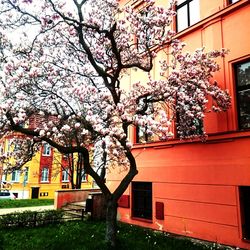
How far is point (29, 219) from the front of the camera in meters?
12.6

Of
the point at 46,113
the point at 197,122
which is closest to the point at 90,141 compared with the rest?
the point at 46,113

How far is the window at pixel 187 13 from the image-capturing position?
11.8 metres

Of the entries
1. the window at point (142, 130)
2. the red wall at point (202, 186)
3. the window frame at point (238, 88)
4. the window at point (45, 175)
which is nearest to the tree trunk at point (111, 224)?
the window at point (142, 130)

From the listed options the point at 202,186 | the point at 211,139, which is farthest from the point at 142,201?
the point at 211,139

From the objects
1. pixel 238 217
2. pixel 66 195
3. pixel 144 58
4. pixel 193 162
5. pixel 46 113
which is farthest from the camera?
pixel 66 195

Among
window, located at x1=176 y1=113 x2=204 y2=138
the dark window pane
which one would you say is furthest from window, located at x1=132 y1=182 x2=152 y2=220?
the dark window pane

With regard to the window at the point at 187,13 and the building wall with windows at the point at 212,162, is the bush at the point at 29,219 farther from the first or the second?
the window at the point at 187,13

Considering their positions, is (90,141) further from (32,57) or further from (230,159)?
(230,159)

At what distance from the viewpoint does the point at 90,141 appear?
29.5 feet

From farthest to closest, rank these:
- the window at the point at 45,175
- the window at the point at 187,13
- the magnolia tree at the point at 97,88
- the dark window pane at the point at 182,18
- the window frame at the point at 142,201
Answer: the window at the point at 45,175
the dark window pane at the point at 182,18
the window frame at the point at 142,201
the window at the point at 187,13
the magnolia tree at the point at 97,88

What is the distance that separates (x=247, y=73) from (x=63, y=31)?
647 cm

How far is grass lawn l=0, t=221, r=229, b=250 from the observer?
339 inches

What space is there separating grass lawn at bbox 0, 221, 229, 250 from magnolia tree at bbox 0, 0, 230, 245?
864 millimetres

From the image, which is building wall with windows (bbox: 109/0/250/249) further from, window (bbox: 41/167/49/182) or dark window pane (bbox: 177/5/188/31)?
window (bbox: 41/167/49/182)
